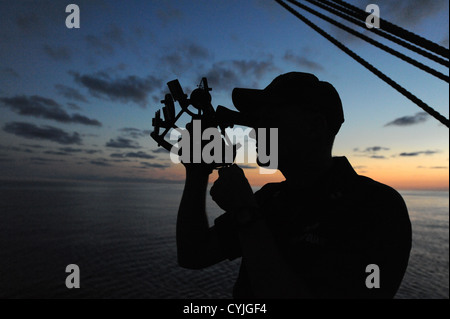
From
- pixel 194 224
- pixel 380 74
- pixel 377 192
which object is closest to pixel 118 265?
pixel 194 224

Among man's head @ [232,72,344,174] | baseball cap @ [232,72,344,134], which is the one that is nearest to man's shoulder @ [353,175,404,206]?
man's head @ [232,72,344,174]

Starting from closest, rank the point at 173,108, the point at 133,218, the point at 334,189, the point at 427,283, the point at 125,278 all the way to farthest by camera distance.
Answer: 1. the point at 334,189
2. the point at 173,108
3. the point at 125,278
4. the point at 427,283
5. the point at 133,218

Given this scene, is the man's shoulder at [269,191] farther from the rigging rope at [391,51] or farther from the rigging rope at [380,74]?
the rigging rope at [391,51]

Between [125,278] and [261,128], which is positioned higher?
[261,128]

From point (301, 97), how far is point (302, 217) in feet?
2.78

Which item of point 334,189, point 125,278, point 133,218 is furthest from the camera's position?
point 133,218

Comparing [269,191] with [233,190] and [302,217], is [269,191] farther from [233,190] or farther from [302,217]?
[233,190]

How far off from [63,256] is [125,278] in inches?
573

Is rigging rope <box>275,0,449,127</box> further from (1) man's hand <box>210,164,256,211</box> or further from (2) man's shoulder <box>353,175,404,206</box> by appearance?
(1) man's hand <box>210,164,256,211</box>

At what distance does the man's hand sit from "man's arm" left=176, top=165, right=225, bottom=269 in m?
Result: 0.30

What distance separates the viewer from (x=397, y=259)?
1262mm
